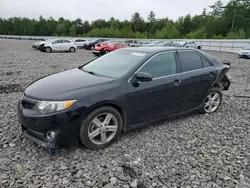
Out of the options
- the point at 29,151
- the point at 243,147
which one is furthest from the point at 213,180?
the point at 29,151

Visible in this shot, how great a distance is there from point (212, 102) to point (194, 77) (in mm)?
966

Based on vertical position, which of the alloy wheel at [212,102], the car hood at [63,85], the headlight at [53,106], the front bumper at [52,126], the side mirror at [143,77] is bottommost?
the alloy wheel at [212,102]

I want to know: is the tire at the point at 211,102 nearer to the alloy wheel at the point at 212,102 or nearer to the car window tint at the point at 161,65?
the alloy wheel at the point at 212,102

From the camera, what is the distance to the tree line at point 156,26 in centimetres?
5978

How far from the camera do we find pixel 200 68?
4.51m

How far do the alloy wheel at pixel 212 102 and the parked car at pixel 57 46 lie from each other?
19.2 metres

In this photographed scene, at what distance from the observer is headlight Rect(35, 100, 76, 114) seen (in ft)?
9.62

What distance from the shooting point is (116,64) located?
401 cm

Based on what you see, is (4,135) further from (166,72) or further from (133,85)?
(166,72)

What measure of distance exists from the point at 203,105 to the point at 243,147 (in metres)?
1.33

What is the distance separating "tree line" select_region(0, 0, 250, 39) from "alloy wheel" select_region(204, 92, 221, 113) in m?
58.0

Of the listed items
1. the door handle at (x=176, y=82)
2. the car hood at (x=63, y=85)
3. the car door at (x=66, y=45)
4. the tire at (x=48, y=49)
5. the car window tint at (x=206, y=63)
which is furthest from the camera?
the car door at (x=66, y=45)

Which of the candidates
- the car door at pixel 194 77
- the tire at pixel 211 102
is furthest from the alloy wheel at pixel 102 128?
the tire at pixel 211 102

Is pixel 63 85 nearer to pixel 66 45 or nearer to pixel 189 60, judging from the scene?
pixel 189 60
